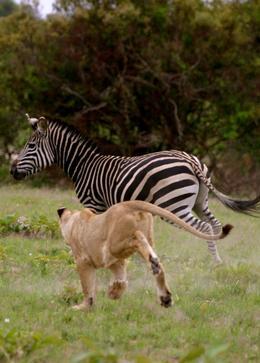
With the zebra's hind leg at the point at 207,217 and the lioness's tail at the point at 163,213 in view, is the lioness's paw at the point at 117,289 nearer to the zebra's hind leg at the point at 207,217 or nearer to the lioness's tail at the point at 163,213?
the lioness's tail at the point at 163,213

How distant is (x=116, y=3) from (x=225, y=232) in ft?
45.3

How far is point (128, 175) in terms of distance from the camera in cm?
1079

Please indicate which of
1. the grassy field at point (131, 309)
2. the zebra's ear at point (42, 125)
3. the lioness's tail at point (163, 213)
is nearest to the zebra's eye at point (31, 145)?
the zebra's ear at point (42, 125)

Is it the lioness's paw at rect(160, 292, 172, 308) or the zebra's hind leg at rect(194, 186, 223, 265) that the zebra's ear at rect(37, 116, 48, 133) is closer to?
the zebra's hind leg at rect(194, 186, 223, 265)

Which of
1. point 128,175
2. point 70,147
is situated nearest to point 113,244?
point 128,175

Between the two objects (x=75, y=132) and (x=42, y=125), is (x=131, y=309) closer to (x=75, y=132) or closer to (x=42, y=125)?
(x=75, y=132)

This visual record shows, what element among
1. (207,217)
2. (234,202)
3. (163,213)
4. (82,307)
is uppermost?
(163,213)

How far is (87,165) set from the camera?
11.7 meters

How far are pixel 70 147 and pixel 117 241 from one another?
5156 mm

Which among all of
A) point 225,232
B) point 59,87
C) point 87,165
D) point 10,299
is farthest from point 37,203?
point 225,232

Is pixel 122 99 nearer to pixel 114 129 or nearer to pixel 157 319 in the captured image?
pixel 114 129

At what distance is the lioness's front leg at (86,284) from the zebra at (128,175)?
2.99 metres

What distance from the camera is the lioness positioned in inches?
268

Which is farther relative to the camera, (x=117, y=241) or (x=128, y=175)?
(x=128, y=175)
